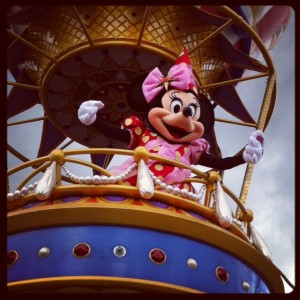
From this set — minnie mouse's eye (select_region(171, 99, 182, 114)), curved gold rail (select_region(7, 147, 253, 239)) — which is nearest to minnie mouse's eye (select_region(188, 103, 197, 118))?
minnie mouse's eye (select_region(171, 99, 182, 114))

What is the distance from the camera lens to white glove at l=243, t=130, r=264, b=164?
777 cm

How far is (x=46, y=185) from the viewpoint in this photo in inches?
253

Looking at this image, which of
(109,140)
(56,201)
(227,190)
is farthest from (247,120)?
(56,201)

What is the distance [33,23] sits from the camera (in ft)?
29.7

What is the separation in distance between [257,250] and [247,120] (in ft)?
11.5

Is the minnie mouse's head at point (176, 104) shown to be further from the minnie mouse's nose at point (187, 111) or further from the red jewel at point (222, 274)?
the red jewel at point (222, 274)

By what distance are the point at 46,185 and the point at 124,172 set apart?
2.56 ft

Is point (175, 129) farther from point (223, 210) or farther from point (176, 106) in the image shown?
point (223, 210)

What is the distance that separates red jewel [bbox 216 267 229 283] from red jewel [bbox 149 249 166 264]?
0.54 m

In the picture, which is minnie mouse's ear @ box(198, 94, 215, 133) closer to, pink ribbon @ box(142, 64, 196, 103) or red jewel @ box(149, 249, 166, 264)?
pink ribbon @ box(142, 64, 196, 103)

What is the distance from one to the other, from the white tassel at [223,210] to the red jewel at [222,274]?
1.55 ft

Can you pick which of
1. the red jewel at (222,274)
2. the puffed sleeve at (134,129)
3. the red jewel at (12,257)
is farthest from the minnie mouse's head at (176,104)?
the red jewel at (12,257)

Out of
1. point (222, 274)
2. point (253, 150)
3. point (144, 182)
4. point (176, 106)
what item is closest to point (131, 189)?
point (144, 182)

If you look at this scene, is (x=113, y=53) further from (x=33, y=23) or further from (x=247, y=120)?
(x=247, y=120)
